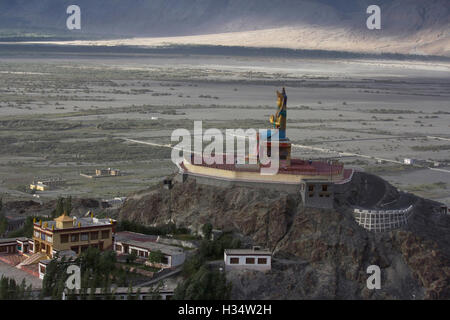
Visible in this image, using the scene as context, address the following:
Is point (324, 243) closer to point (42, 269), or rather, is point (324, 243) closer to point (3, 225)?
point (42, 269)

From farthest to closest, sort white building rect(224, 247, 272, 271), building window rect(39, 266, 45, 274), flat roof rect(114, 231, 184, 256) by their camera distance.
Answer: flat roof rect(114, 231, 184, 256)
building window rect(39, 266, 45, 274)
white building rect(224, 247, 272, 271)

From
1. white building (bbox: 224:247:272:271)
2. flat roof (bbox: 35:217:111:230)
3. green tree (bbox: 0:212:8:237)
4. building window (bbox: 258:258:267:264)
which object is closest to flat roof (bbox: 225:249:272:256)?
white building (bbox: 224:247:272:271)

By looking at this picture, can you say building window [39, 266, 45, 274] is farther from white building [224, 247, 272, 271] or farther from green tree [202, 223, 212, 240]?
white building [224, 247, 272, 271]

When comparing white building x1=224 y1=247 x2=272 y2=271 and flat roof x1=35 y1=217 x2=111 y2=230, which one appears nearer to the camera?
white building x1=224 y1=247 x2=272 y2=271

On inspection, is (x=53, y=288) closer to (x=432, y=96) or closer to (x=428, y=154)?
(x=428, y=154)

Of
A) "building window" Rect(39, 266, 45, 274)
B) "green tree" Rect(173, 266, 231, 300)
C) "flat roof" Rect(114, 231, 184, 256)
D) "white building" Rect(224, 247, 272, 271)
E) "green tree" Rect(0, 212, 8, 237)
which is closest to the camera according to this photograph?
"green tree" Rect(173, 266, 231, 300)

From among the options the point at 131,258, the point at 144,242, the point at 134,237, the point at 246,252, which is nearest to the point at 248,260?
the point at 246,252

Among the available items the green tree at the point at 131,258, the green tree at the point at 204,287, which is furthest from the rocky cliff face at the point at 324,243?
the green tree at the point at 131,258

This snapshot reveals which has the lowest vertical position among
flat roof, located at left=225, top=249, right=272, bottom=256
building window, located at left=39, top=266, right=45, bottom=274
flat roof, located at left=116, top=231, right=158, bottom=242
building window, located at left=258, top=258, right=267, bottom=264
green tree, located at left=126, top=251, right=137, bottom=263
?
building window, located at left=39, top=266, right=45, bottom=274
